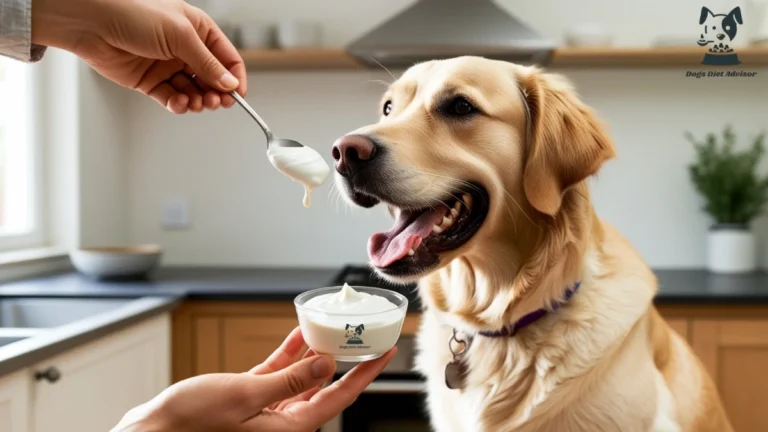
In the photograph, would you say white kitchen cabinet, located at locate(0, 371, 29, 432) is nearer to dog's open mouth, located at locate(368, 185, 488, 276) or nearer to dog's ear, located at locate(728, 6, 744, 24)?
dog's open mouth, located at locate(368, 185, 488, 276)

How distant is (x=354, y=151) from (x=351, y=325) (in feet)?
1.16

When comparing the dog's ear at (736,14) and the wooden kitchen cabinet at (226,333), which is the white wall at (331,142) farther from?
the wooden kitchen cabinet at (226,333)

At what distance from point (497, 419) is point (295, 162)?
62 cm

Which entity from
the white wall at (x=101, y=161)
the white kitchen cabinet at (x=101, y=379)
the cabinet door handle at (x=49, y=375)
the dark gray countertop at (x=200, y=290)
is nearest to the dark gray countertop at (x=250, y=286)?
the dark gray countertop at (x=200, y=290)

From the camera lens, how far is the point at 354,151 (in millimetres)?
1090

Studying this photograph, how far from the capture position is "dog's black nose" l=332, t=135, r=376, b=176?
3.56 feet

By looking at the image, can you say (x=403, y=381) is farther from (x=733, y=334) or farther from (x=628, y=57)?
(x=628, y=57)

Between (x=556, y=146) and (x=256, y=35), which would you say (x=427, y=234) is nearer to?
(x=556, y=146)

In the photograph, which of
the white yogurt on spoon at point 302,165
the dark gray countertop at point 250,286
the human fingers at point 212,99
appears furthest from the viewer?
the dark gray countertop at point 250,286

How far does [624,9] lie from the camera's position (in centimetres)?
263

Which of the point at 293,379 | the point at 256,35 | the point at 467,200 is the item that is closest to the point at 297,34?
the point at 256,35

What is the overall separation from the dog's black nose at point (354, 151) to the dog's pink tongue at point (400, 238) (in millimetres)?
142

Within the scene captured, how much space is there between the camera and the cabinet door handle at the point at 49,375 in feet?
4.67

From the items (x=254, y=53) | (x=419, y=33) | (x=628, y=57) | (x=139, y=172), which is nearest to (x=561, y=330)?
(x=419, y=33)
